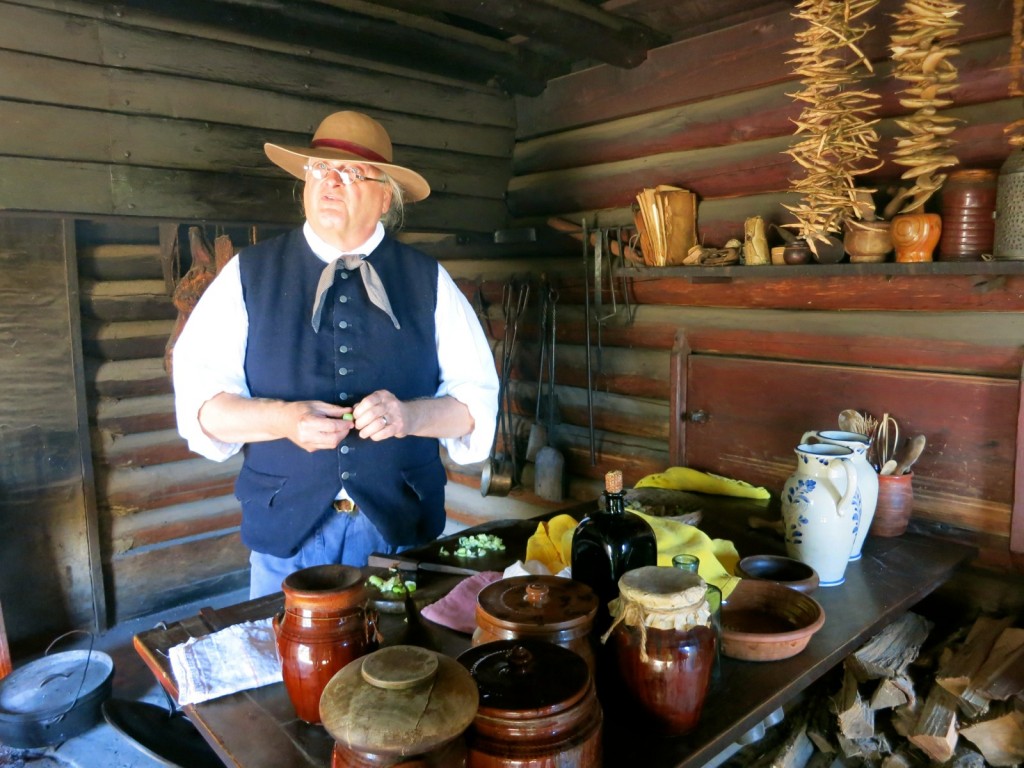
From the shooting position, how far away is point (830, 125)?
7.47 ft

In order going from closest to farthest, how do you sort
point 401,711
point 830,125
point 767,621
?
point 401,711, point 767,621, point 830,125

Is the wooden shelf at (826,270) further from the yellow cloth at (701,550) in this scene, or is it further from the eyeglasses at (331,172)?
the eyeglasses at (331,172)

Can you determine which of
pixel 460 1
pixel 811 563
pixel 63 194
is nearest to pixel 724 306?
pixel 811 563

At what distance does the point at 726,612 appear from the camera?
5.66ft

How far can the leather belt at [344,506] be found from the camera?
2096mm

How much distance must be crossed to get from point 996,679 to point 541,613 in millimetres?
1435

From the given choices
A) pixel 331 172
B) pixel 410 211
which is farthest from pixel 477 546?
pixel 410 211

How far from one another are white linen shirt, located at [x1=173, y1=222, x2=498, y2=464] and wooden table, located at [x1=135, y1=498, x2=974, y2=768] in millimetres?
422

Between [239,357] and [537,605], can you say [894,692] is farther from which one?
[239,357]

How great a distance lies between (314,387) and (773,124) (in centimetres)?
188

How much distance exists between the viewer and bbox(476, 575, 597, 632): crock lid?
1.18 meters

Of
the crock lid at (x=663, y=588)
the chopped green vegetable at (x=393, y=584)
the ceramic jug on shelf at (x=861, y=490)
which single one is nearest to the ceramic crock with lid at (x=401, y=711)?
the crock lid at (x=663, y=588)

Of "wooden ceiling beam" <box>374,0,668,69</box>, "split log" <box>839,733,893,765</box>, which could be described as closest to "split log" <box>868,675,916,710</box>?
"split log" <box>839,733,893,765</box>

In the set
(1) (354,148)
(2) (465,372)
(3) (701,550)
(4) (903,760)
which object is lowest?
(4) (903,760)
